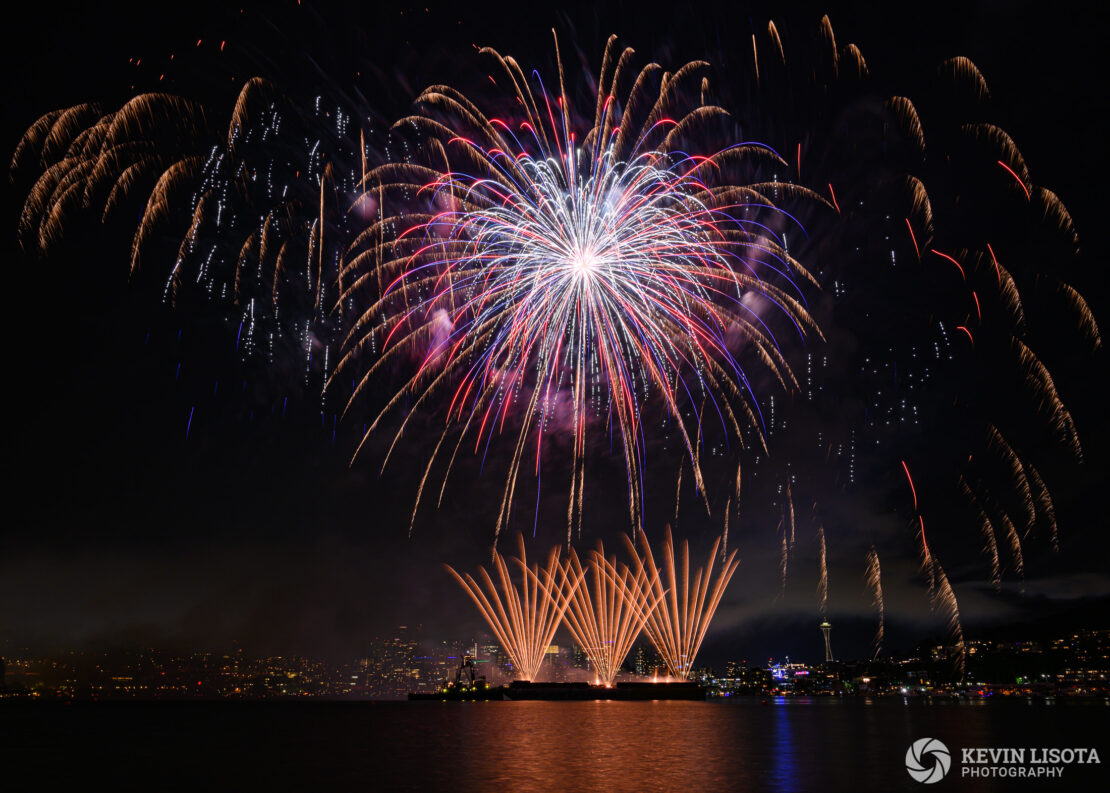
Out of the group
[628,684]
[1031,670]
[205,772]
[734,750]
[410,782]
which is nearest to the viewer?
[410,782]

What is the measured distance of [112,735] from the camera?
3088 inches

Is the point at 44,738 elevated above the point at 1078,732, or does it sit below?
below

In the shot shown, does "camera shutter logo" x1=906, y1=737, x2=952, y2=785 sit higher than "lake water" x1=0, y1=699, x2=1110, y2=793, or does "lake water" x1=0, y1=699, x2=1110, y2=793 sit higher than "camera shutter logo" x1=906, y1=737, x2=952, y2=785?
"camera shutter logo" x1=906, y1=737, x2=952, y2=785

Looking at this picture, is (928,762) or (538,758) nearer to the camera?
(928,762)

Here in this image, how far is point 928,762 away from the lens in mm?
40469

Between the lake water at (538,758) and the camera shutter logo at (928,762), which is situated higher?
the camera shutter logo at (928,762)

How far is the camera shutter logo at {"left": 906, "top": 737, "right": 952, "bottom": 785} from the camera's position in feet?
116

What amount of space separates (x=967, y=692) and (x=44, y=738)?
178812 mm

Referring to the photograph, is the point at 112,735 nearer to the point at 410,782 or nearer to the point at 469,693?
the point at 410,782

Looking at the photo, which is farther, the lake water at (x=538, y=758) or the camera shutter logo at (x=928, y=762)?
the camera shutter logo at (x=928, y=762)

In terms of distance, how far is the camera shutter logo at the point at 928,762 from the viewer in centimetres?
3531

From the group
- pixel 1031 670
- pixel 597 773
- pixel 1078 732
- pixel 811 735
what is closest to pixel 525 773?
pixel 597 773

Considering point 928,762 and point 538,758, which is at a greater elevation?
point 928,762

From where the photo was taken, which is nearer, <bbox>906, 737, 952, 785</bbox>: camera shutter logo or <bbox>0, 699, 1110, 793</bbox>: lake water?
<bbox>0, 699, 1110, 793</bbox>: lake water
